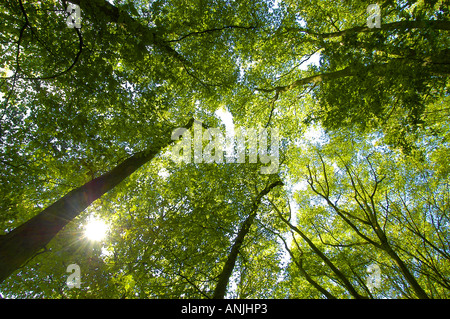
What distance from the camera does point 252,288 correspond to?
11.3 m

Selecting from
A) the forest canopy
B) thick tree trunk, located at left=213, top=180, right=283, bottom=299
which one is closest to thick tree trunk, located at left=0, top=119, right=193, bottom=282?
the forest canopy

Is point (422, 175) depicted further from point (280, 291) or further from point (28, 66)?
point (28, 66)

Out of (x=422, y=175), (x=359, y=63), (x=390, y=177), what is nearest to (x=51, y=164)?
(x=359, y=63)

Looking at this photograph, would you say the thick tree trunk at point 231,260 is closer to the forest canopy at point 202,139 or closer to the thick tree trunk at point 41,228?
the forest canopy at point 202,139

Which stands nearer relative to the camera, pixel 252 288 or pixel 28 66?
pixel 28 66

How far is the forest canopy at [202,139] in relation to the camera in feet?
16.4

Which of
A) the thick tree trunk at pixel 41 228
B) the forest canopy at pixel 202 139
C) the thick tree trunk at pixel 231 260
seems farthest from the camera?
the thick tree trunk at pixel 231 260

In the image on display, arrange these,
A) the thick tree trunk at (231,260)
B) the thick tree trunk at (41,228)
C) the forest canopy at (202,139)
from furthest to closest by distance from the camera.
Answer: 1. the thick tree trunk at (231,260)
2. the forest canopy at (202,139)
3. the thick tree trunk at (41,228)

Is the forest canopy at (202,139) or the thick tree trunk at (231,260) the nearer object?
the forest canopy at (202,139)

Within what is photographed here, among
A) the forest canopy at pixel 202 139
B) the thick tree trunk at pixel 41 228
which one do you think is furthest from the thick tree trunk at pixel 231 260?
the thick tree trunk at pixel 41 228

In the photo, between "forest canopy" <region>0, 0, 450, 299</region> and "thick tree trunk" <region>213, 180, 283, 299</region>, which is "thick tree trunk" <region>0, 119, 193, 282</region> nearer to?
"forest canopy" <region>0, 0, 450, 299</region>

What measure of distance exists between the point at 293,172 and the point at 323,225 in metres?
4.66

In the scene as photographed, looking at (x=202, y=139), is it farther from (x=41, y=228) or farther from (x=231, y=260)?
(x=41, y=228)

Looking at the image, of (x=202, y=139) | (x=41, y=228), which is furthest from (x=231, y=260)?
(x=202, y=139)
